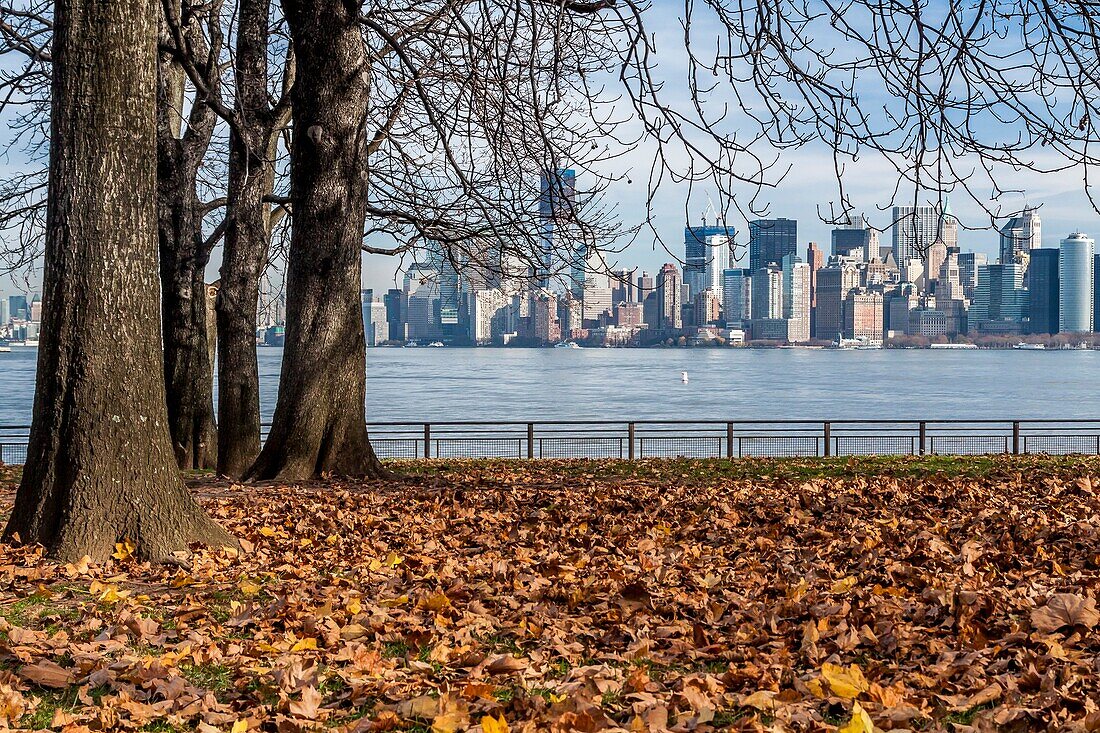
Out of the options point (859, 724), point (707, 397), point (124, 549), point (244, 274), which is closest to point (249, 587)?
point (124, 549)

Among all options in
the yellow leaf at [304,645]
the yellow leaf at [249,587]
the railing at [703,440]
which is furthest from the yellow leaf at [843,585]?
the railing at [703,440]

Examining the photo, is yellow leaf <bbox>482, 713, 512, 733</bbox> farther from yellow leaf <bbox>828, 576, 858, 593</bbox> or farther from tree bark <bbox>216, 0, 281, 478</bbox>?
tree bark <bbox>216, 0, 281, 478</bbox>

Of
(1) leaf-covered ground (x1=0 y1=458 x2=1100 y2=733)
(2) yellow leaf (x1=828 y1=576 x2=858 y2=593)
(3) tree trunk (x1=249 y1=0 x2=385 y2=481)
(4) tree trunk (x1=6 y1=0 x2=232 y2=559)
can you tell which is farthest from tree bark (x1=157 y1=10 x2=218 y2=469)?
(2) yellow leaf (x1=828 y1=576 x2=858 y2=593)

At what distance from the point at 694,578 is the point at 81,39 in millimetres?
4999

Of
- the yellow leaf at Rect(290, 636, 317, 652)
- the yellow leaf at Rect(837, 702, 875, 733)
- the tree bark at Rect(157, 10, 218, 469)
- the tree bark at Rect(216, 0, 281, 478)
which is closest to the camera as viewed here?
the yellow leaf at Rect(837, 702, 875, 733)

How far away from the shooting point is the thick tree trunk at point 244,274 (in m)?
14.0

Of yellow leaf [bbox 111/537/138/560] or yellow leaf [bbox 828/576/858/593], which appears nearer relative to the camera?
yellow leaf [bbox 828/576/858/593]

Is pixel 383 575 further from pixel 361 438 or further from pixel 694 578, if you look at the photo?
A: pixel 361 438

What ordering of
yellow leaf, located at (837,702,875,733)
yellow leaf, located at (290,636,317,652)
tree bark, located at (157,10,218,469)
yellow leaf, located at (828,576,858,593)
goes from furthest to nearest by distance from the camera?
tree bark, located at (157,10,218,469)
yellow leaf, located at (828,576,858,593)
yellow leaf, located at (290,636,317,652)
yellow leaf, located at (837,702,875,733)

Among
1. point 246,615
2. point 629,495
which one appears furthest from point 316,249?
point 246,615

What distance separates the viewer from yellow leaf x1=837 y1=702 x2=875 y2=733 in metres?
3.26

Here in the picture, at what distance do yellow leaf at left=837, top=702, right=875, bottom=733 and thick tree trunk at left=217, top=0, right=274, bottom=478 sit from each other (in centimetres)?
1161

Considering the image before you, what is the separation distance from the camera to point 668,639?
4605 millimetres

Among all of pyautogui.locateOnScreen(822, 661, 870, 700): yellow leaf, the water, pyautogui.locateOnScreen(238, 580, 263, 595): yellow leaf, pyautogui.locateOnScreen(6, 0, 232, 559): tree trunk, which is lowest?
the water
